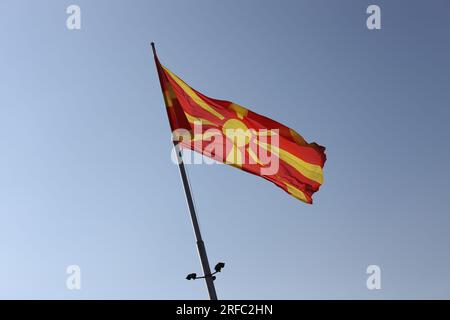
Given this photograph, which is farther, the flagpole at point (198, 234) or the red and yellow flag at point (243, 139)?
the red and yellow flag at point (243, 139)

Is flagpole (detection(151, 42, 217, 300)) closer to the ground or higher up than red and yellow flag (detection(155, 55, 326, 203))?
closer to the ground

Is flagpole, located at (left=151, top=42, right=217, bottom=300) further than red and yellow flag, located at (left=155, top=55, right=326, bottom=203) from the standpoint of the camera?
No

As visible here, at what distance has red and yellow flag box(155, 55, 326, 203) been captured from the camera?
18984 millimetres

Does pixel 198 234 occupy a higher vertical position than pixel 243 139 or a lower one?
lower

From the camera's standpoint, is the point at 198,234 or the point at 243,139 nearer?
the point at 198,234

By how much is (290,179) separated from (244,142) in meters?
2.03

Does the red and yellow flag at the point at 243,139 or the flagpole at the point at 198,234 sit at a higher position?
the red and yellow flag at the point at 243,139

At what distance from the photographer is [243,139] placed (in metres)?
20.9

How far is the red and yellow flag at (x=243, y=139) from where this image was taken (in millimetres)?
18984
